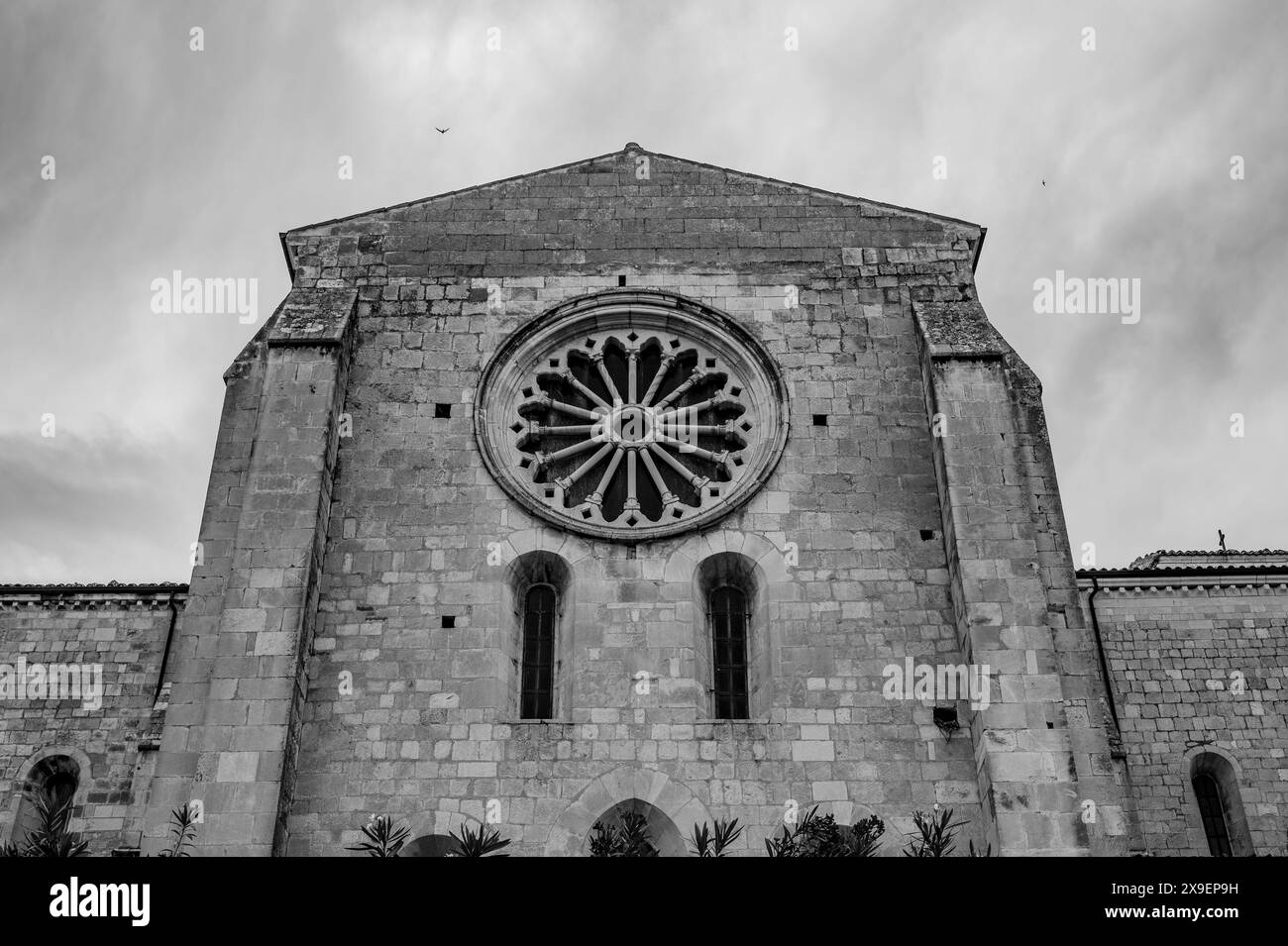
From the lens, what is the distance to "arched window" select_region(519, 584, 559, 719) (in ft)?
44.5

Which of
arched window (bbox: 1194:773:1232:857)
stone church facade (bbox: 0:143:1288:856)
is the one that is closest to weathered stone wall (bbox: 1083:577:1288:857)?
stone church facade (bbox: 0:143:1288:856)

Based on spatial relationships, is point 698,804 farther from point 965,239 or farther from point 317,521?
point 965,239

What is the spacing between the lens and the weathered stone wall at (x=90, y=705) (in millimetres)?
16281

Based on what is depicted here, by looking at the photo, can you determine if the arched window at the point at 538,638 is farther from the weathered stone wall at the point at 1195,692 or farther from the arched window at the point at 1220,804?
the arched window at the point at 1220,804

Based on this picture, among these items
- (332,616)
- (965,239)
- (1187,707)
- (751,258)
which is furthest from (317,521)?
(1187,707)

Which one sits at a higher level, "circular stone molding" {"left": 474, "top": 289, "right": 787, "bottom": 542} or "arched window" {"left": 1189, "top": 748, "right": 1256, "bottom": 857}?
"circular stone molding" {"left": 474, "top": 289, "right": 787, "bottom": 542}

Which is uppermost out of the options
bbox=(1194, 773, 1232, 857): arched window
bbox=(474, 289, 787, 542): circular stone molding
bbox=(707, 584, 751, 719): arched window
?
bbox=(474, 289, 787, 542): circular stone molding

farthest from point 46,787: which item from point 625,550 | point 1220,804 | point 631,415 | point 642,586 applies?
point 1220,804

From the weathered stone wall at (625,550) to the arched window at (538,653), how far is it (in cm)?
30

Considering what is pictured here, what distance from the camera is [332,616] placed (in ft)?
44.8

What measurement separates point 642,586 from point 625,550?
0.50m

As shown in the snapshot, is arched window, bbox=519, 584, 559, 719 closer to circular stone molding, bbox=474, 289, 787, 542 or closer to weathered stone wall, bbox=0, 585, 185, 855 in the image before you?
circular stone molding, bbox=474, 289, 787, 542

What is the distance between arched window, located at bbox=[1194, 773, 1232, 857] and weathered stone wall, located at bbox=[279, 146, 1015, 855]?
19.2 ft
